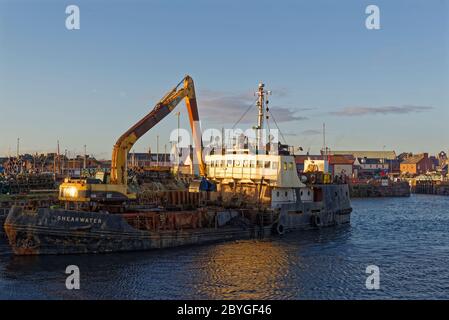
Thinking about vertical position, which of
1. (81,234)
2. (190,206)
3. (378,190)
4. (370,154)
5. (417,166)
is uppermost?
(370,154)

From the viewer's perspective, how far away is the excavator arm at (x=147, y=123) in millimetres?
34969

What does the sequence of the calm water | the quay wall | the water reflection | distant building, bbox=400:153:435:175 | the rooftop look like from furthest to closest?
distant building, bbox=400:153:435:175
the rooftop
the quay wall
the water reflection
the calm water

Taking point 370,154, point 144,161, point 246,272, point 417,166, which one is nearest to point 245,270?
point 246,272

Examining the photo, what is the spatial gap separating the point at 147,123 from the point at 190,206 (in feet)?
27.8

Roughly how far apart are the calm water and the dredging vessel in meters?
1.28

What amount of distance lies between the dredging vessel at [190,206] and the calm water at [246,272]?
1281mm

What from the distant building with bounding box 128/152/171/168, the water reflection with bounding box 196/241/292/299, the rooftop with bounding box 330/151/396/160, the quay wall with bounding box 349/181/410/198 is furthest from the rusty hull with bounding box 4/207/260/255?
the rooftop with bounding box 330/151/396/160

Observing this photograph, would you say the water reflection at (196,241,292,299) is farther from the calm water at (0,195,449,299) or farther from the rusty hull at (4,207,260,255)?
the rusty hull at (4,207,260,255)

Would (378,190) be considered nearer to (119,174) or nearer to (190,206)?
(190,206)

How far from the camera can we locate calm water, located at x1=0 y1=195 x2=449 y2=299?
23797 millimetres

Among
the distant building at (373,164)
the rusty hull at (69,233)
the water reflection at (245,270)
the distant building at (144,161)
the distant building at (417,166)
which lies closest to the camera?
the water reflection at (245,270)

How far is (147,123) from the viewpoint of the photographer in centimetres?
3728

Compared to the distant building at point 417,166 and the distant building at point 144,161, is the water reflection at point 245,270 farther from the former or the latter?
the distant building at point 417,166

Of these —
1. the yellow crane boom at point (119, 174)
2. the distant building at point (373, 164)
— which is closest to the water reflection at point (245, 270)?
the yellow crane boom at point (119, 174)
